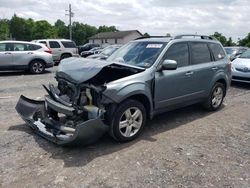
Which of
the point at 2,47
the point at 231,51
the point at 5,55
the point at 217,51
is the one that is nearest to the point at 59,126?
the point at 217,51

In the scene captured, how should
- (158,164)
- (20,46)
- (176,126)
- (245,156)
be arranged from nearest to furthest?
1. (158,164)
2. (245,156)
3. (176,126)
4. (20,46)

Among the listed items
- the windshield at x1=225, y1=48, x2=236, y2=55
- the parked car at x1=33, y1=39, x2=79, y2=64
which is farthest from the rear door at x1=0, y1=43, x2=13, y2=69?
the windshield at x1=225, y1=48, x2=236, y2=55

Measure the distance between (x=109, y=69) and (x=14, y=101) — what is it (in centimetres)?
398

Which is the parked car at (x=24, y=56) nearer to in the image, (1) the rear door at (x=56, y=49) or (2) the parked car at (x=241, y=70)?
(1) the rear door at (x=56, y=49)

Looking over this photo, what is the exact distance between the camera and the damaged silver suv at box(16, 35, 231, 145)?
15.3 feet

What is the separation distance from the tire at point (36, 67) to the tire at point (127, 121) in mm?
10088

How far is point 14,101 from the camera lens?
7941 millimetres

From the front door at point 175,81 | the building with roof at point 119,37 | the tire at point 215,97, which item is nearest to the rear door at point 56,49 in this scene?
the tire at point 215,97

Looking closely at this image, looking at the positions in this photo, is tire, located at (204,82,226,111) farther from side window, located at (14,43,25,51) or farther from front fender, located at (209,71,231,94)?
side window, located at (14,43,25,51)

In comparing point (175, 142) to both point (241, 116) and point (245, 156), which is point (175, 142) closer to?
point (245, 156)

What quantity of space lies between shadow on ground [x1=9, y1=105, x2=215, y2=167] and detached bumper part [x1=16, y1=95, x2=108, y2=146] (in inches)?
6.8

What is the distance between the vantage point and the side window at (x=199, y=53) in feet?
21.0

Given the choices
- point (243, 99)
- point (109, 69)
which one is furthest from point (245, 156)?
point (243, 99)

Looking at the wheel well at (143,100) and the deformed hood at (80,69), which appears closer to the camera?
the deformed hood at (80,69)
